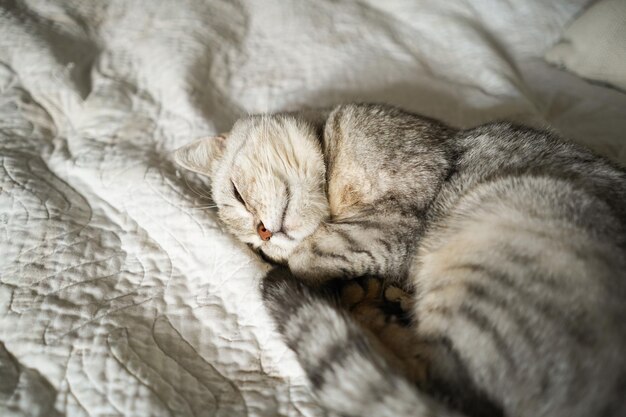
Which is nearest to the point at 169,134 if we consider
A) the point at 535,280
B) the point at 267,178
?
the point at 267,178

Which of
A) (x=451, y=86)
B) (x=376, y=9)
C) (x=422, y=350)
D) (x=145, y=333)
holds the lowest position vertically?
(x=145, y=333)

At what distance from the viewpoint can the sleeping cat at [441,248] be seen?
0.66m

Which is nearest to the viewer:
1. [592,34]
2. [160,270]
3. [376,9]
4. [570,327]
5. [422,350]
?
[570,327]

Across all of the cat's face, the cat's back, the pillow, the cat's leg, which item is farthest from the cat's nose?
the pillow

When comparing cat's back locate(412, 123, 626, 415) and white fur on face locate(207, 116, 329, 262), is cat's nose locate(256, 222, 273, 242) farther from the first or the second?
cat's back locate(412, 123, 626, 415)

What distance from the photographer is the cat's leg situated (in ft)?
3.32

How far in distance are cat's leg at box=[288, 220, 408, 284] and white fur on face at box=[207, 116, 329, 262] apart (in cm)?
8

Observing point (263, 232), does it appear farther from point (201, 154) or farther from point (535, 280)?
point (535, 280)

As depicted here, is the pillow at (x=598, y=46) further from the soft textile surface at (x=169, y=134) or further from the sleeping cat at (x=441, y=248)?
the sleeping cat at (x=441, y=248)

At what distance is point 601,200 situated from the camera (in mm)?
843

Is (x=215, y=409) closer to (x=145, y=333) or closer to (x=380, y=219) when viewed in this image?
(x=145, y=333)

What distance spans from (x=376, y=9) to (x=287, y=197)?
3.92 ft

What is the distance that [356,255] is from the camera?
1012mm

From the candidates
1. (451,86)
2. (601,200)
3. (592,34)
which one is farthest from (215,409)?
(592,34)
